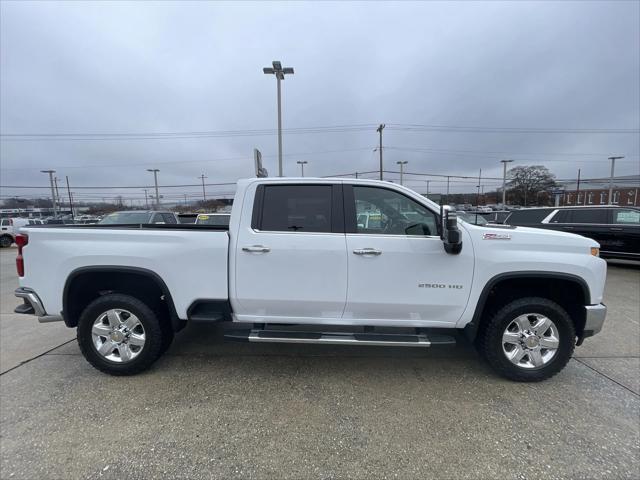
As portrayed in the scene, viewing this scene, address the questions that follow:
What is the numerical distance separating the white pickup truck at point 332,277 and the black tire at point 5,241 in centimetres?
2030

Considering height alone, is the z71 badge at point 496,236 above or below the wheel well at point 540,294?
above

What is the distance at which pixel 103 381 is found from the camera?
10.5 ft

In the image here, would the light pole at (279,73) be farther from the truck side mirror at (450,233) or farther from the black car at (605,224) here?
the truck side mirror at (450,233)

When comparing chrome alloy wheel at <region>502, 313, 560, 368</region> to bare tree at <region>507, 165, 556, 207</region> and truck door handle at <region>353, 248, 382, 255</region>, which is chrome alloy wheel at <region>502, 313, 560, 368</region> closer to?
truck door handle at <region>353, 248, 382, 255</region>

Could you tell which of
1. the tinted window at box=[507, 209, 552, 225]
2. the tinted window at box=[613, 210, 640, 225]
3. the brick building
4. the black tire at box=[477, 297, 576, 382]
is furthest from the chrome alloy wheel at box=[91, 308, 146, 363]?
the brick building

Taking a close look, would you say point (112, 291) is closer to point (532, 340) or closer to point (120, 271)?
point (120, 271)

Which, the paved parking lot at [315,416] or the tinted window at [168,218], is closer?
the paved parking lot at [315,416]

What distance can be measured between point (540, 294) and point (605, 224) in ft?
25.3

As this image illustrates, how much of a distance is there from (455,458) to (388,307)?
125cm

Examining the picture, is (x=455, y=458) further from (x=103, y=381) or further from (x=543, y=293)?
(x=103, y=381)

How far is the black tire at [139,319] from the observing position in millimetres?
3166

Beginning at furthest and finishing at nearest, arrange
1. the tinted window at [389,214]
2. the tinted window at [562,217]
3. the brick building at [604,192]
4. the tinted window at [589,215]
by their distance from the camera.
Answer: the brick building at [604,192] < the tinted window at [562,217] < the tinted window at [589,215] < the tinted window at [389,214]

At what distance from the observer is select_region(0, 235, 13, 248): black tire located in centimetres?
1775

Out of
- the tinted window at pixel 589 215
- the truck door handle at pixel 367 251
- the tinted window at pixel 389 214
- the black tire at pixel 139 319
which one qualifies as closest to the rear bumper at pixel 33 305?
the black tire at pixel 139 319
